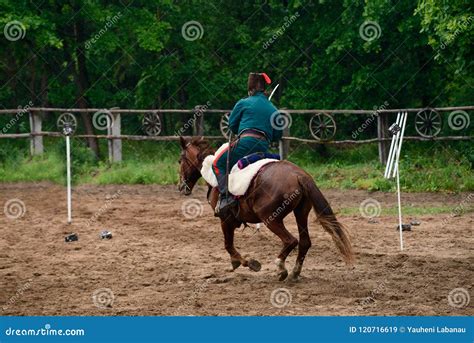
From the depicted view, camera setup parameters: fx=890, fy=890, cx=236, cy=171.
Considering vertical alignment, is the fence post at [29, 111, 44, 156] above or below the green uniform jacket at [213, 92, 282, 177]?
below

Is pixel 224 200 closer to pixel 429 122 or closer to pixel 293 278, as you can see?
pixel 293 278

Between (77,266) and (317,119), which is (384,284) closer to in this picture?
(77,266)

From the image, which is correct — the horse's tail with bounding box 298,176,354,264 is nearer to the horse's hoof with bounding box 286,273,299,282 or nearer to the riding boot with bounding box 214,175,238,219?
the horse's hoof with bounding box 286,273,299,282

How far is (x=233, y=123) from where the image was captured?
11633 millimetres

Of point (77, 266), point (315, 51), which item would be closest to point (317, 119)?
point (315, 51)

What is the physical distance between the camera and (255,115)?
37.4ft

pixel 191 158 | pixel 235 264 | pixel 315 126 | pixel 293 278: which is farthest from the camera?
pixel 315 126

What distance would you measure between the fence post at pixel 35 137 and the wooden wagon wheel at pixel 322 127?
24.9 feet

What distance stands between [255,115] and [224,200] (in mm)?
1171

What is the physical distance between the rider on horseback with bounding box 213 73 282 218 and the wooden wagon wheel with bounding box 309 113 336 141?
11405mm

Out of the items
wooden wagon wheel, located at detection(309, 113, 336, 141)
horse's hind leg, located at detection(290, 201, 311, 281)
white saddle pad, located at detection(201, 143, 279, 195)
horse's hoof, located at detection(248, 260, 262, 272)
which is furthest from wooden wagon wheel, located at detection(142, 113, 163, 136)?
horse's hind leg, located at detection(290, 201, 311, 281)

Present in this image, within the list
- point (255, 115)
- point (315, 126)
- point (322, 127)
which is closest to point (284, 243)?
point (255, 115)

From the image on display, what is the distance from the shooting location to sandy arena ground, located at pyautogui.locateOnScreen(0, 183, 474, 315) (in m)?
9.76

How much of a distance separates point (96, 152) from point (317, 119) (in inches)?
274
